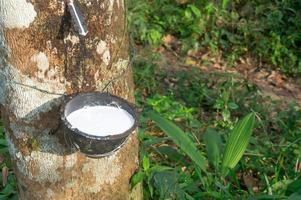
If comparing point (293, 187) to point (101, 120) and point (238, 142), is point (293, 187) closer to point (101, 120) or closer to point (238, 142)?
point (238, 142)

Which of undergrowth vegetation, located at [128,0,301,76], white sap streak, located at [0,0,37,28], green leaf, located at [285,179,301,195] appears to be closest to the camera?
white sap streak, located at [0,0,37,28]

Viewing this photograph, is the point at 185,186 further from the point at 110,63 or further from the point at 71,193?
the point at 110,63

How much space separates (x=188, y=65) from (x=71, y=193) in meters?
3.00

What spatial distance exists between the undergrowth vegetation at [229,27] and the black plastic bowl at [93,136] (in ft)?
10.3

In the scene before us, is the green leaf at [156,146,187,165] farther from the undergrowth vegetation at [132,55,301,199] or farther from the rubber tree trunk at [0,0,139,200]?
the rubber tree trunk at [0,0,139,200]

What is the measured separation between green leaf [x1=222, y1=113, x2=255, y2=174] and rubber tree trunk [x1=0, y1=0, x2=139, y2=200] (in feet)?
2.25

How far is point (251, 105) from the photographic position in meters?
4.30

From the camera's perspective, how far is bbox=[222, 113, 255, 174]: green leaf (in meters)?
2.97

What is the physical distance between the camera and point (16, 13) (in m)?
2.08

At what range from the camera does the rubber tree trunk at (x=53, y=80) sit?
2096mm

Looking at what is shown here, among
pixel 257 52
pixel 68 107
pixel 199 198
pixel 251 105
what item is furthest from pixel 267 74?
pixel 68 107

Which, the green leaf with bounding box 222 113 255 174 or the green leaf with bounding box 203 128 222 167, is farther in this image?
the green leaf with bounding box 203 128 222 167

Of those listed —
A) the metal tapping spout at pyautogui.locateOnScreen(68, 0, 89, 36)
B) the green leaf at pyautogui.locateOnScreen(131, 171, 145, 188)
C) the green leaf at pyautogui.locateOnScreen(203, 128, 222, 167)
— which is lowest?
the green leaf at pyautogui.locateOnScreen(203, 128, 222, 167)

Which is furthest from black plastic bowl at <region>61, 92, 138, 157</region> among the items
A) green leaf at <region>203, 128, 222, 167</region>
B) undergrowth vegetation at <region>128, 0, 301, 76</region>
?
undergrowth vegetation at <region>128, 0, 301, 76</region>
